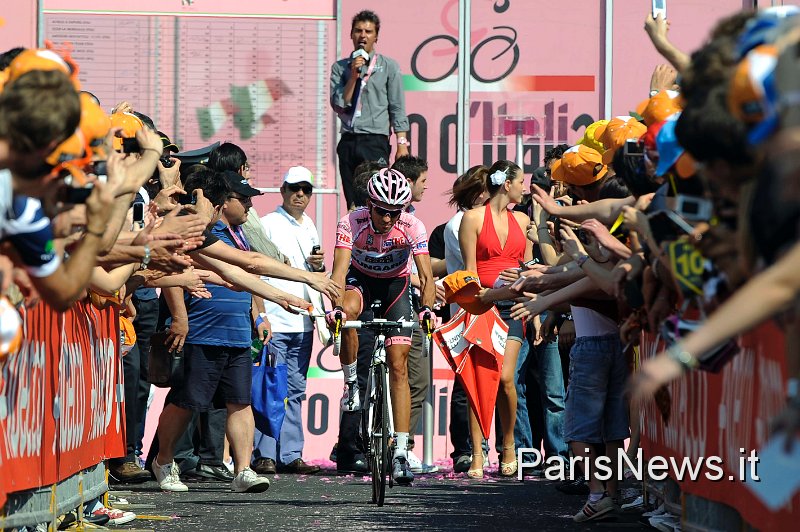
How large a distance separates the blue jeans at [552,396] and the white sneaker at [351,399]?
2041 millimetres

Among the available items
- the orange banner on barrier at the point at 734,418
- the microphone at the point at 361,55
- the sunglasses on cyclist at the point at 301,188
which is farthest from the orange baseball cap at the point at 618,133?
the microphone at the point at 361,55

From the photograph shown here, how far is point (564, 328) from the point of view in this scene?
38.2 ft

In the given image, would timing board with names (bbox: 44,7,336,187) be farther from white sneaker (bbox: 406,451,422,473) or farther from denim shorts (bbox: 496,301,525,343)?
white sneaker (bbox: 406,451,422,473)

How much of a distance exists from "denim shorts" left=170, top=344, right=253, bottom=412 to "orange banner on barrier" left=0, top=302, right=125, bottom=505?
1.67m

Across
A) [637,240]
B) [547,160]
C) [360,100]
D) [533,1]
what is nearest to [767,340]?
[637,240]

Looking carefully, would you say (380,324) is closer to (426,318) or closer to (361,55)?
(426,318)

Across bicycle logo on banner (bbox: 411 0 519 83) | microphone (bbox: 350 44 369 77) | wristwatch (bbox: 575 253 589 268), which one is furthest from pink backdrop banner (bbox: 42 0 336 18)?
wristwatch (bbox: 575 253 589 268)

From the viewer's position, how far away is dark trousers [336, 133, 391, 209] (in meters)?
16.2

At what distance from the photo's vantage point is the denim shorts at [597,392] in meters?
10.1

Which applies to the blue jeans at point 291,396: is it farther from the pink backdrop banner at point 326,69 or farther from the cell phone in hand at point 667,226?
the cell phone in hand at point 667,226

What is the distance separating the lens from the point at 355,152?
16203mm

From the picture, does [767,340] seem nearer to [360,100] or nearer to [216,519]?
[216,519]

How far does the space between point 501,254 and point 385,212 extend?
5.42 ft

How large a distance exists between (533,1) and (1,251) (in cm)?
1268
